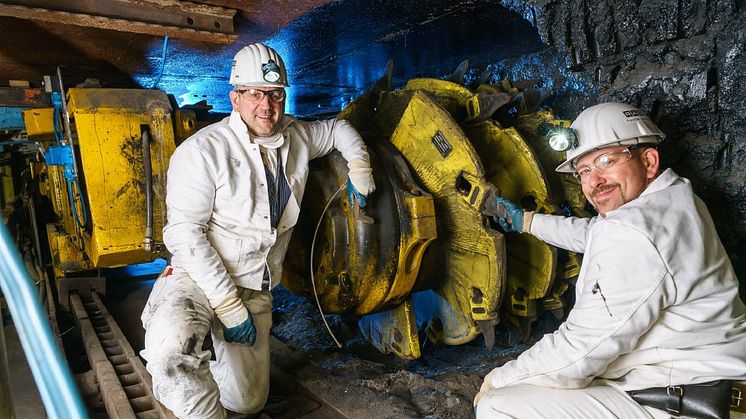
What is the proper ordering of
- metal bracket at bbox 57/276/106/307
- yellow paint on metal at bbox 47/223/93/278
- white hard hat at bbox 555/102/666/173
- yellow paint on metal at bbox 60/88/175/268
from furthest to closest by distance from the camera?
metal bracket at bbox 57/276/106/307 < yellow paint on metal at bbox 47/223/93/278 < yellow paint on metal at bbox 60/88/175/268 < white hard hat at bbox 555/102/666/173

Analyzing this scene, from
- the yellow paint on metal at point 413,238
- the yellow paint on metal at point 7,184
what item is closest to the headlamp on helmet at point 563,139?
the yellow paint on metal at point 413,238

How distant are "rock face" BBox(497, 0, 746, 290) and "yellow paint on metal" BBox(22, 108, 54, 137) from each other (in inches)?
128

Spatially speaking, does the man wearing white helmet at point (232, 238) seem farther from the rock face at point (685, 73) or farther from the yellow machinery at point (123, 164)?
the rock face at point (685, 73)

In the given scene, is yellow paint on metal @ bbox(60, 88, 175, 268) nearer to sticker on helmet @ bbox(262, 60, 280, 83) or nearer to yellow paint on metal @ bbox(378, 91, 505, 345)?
sticker on helmet @ bbox(262, 60, 280, 83)

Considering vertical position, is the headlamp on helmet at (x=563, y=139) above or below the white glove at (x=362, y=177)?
above

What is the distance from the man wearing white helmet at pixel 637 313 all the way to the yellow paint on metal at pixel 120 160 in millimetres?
2313

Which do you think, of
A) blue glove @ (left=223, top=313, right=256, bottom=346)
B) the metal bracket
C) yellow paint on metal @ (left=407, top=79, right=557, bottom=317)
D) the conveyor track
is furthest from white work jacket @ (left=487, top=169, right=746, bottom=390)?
the metal bracket

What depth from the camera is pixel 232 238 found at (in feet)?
8.19

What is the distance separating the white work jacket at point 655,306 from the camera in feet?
5.20

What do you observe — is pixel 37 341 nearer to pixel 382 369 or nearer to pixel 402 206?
pixel 402 206

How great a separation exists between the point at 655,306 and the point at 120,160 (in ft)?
9.45

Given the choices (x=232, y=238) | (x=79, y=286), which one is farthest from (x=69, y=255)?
(x=232, y=238)

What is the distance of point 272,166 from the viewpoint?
2.61 m

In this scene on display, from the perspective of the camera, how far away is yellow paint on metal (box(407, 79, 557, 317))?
2.65 metres
